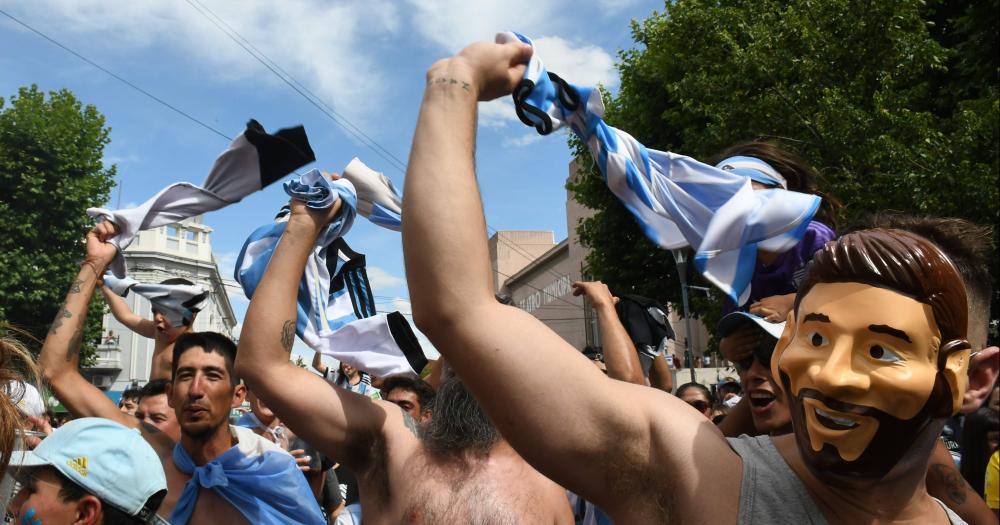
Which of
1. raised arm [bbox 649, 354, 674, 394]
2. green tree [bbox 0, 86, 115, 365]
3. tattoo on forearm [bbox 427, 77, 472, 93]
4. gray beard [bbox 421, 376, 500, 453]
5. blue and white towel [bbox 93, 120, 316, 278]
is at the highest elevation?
green tree [bbox 0, 86, 115, 365]

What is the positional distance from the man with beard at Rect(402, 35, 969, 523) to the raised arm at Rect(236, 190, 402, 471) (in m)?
1.36

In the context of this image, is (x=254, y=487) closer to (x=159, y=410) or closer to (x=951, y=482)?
(x=159, y=410)

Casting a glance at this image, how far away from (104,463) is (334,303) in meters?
1.14

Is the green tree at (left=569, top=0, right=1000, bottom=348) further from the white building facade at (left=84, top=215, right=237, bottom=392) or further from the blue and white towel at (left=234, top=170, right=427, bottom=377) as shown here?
the white building facade at (left=84, top=215, right=237, bottom=392)

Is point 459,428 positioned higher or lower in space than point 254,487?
higher

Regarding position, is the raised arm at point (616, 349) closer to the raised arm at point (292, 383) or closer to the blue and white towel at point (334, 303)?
the blue and white towel at point (334, 303)

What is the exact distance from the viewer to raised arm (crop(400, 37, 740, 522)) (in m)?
1.29

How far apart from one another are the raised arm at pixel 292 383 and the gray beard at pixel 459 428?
0.18m

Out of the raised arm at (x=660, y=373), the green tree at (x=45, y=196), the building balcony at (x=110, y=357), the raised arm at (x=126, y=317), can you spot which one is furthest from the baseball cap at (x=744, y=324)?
the building balcony at (x=110, y=357)

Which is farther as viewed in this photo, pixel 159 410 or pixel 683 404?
pixel 159 410

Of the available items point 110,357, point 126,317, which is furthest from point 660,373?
point 110,357

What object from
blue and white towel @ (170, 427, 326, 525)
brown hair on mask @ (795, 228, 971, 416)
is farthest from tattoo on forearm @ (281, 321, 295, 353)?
brown hair on mask @ (795, 228, 971, 416)

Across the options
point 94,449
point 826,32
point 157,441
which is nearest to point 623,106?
point 826,32

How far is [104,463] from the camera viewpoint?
2451mm
